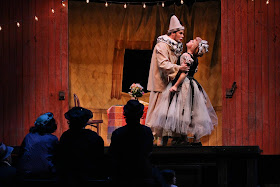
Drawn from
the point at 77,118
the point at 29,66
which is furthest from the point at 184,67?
the point at 29,66

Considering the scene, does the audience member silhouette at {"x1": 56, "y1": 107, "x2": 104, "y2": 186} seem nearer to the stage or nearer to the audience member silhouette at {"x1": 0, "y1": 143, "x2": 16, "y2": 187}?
the audience member silhouette at {"x1": 0, "y1": 143, "x2": 16, "y2": 187}

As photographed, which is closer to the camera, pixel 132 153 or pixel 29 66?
pixel 132 153

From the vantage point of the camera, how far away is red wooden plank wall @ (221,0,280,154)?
7.55 m

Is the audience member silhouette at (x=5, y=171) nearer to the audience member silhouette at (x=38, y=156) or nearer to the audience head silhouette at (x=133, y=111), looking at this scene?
the audience member silhouette at (x=38, y=156)

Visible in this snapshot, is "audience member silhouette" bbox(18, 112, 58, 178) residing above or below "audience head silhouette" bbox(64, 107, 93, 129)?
below

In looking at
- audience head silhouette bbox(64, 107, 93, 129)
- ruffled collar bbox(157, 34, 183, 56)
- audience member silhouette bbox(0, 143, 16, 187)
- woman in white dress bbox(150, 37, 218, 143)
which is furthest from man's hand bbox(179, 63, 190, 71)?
audience member silhouette bbox(0, 143, 16, 187)

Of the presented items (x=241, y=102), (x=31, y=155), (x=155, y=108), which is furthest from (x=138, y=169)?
(x=241, y=102)

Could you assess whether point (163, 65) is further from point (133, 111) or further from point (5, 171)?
point (5, 171)

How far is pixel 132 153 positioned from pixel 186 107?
2068 mm

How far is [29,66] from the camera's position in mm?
7746

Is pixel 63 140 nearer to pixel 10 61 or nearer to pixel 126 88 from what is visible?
pixel 10 61

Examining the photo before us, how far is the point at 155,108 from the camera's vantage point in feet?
19.5

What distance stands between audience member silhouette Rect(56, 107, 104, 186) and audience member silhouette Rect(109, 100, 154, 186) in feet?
0.62

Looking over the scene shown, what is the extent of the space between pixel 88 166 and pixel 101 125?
18.9 feet
